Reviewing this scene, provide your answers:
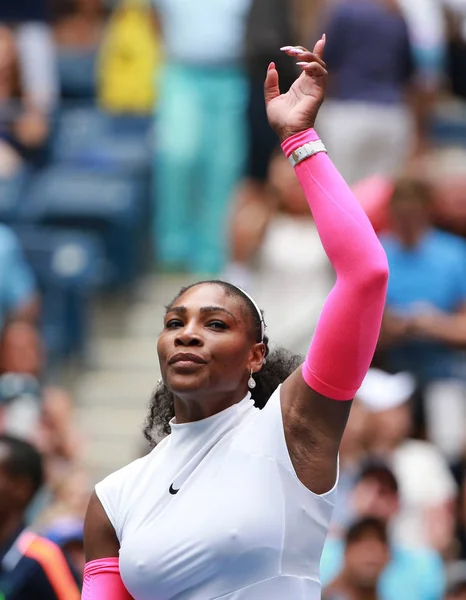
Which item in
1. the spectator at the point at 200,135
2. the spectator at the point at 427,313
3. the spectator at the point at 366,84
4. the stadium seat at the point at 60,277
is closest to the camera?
the spectator at the point at 427,313

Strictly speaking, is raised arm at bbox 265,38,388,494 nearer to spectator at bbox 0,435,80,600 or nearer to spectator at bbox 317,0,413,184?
spectator at bbox 0,435,80,600

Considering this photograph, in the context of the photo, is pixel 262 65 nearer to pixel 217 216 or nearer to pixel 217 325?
pixel 217 216

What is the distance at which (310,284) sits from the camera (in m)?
7.52

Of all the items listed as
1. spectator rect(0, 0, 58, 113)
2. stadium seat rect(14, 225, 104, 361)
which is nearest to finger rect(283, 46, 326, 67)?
stadium seat rect(14, 225, 104, 361)

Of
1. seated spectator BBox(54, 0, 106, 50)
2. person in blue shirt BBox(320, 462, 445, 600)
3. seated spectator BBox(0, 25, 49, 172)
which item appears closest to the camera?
person in blue shirt BBox(320, 462, 445, 600)

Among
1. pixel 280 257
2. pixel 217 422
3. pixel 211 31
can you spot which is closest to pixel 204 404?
pixel 217 422

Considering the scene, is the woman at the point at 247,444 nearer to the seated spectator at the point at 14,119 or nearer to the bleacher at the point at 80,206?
the bleacher at the point at 80,206

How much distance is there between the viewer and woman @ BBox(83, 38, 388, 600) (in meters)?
2.46

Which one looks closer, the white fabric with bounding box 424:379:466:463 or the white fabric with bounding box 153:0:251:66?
the white fabric with bounding box 424:379:466:463

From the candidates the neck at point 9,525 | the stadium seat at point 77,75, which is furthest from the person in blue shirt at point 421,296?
the stadium seat at point 77,75

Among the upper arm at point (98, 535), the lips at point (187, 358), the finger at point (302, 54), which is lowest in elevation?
the upper arm at point (98, 535)

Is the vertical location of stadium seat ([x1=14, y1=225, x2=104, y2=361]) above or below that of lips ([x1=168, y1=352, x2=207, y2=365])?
below

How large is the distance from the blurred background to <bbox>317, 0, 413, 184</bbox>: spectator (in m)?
0.01

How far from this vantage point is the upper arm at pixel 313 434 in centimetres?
248
